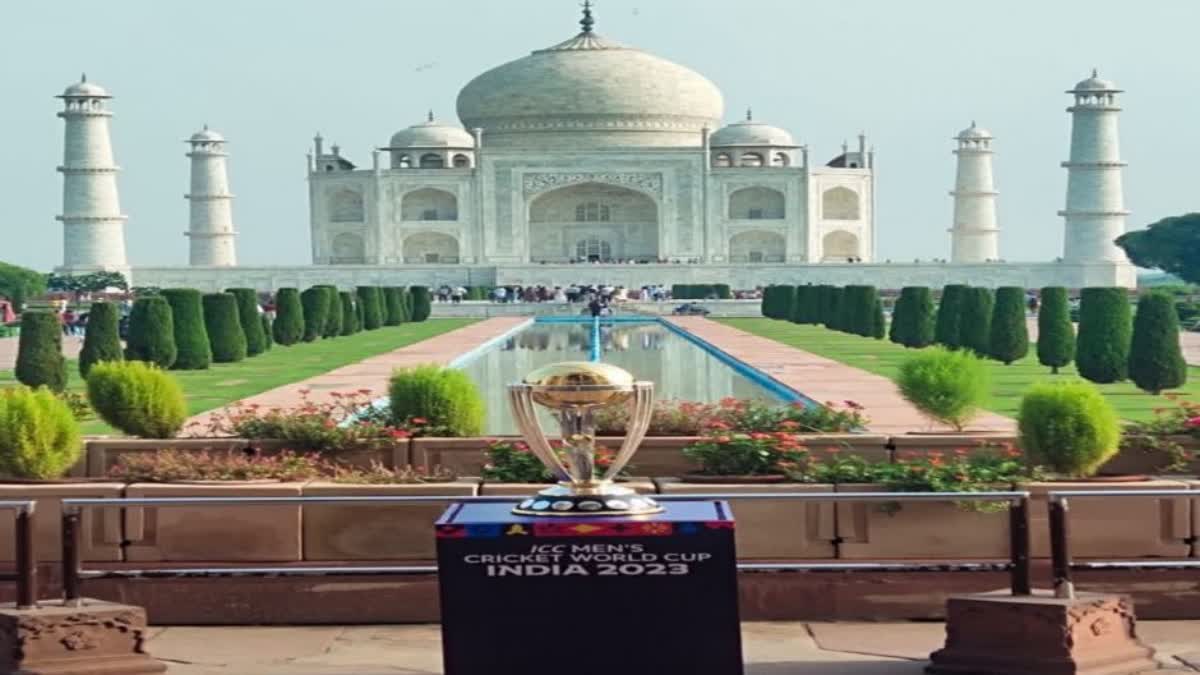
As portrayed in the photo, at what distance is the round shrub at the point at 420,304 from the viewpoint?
1353 inches

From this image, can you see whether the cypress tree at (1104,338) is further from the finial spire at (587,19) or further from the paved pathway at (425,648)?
the finial spire at (587,19)

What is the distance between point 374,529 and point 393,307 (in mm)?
27219

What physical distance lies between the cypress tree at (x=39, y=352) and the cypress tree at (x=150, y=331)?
8.00ft

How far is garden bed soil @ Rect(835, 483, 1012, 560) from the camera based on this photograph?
529cm

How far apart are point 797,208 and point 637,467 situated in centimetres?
4380

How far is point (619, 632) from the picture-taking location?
381 cm

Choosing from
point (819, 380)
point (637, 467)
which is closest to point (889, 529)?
point (637, 467)

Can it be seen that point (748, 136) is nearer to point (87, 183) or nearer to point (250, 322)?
point (87, 183)

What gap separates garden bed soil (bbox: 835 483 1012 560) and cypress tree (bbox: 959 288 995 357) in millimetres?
14356

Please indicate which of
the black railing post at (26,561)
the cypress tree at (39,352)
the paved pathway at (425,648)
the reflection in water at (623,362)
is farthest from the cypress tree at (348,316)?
the black railing post at (26,561)

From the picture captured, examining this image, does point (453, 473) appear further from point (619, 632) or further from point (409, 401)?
point (619, 632)

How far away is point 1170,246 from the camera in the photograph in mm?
46250

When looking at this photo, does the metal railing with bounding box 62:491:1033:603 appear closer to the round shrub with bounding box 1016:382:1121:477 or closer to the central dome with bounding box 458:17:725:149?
the round shrub with bounding box 1016:382:1121:477

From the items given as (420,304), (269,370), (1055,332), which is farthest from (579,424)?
(420,304)
